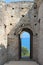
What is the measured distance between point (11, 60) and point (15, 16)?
351cm

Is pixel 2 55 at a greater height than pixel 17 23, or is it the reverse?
pixel 17 23

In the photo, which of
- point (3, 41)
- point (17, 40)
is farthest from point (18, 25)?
point (3, 41)

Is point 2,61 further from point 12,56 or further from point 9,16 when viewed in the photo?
point 9,16

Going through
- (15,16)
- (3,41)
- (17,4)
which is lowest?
(3,41)

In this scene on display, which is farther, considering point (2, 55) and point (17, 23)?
point (17, 23)

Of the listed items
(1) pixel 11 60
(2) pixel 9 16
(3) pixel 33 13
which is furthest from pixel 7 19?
(1) pixel 11 60

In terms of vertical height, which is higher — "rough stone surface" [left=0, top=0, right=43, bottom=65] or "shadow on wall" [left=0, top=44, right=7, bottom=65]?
"rough stone surface" [left=0, top=0, right=43, bottom=65]

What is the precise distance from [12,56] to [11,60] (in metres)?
0.32

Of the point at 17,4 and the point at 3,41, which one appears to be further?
the point at 17,4

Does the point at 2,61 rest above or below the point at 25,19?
below

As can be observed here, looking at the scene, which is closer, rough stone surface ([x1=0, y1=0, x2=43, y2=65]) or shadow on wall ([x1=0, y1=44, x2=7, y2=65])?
shadow on wall ([x1=0, y1=44, x2=7, y2=65])

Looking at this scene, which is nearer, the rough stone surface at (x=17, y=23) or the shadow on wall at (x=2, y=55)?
the shadow on wall at (x=2, y=55)

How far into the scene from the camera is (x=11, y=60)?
14.0 meters

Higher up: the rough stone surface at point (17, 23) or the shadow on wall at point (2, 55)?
the rough stone surface at point (17, 23)
